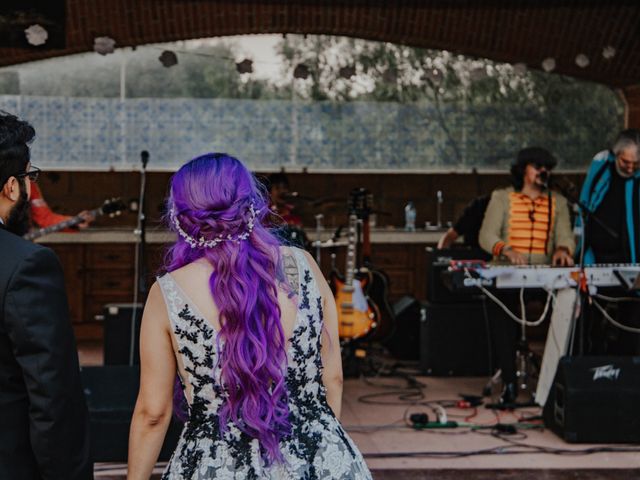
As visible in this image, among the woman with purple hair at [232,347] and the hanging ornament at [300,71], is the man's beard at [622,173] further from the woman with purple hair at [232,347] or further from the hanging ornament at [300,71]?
the woman with purple hair at [232,347]

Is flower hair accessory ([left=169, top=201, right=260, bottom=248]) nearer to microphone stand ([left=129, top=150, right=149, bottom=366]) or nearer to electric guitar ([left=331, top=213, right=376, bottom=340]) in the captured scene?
microphone stand ([left=129, top=150, right=149, bottom=366])

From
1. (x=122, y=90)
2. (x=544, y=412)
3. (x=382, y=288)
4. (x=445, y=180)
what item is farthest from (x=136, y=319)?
(x=445, y=180)

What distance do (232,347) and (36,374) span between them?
1.46ft

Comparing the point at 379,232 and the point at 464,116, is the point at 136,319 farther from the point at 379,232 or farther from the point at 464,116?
the point at 464,116

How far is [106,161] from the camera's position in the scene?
1060 cm

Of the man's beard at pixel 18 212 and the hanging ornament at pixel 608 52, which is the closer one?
the man's beard at pixel 18 212

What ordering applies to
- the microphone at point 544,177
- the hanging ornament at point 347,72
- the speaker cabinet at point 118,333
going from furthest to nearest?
1. the hanging ornament at point 347,72
2. the speaker cabinet at point 118,333
3. the microphone at point 544,177

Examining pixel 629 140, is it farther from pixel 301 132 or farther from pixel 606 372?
pixel 301 132

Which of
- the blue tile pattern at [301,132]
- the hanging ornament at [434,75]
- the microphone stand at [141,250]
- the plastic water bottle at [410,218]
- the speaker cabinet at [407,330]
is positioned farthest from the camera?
the plastic water bottle at [410,218]

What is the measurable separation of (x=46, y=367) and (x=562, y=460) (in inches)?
154

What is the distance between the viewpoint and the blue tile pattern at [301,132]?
10.5 meters

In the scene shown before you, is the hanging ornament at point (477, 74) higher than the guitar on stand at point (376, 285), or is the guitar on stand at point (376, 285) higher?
the hanging ornament at point (477, 74)

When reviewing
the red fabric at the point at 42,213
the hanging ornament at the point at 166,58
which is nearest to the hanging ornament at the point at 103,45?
the hanging ornament at the point at 166,58

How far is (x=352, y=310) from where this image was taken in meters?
7.93
